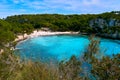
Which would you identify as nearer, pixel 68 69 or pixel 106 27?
pixel 68 69

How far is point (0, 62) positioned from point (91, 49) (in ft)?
11.4

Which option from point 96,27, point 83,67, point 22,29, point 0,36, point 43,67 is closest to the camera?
point 43,67

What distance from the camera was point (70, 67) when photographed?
10695 mm

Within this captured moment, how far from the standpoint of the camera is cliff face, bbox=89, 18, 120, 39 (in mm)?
87438

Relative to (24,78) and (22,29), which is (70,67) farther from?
(22,29)

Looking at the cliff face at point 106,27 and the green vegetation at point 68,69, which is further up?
the green vegetation at point 68,69

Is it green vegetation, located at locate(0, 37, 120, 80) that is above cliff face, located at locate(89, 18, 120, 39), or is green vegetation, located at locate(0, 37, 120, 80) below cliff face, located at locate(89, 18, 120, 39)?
above

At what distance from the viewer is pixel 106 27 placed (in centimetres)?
9588

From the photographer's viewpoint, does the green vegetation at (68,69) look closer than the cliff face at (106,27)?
Yes

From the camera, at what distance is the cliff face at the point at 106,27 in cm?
8744

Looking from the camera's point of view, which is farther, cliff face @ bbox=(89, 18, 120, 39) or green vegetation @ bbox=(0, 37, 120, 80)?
cliff face @ bbox=(89, 18, 120, 39)

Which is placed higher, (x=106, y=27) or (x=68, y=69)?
(x=68, y=69)

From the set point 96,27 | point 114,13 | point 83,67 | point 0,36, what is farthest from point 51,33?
point 83,67

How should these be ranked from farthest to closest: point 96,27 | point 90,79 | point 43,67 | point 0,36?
1. point 96,27
2. point 0,36
3. point 90,79
4. point 43,67
